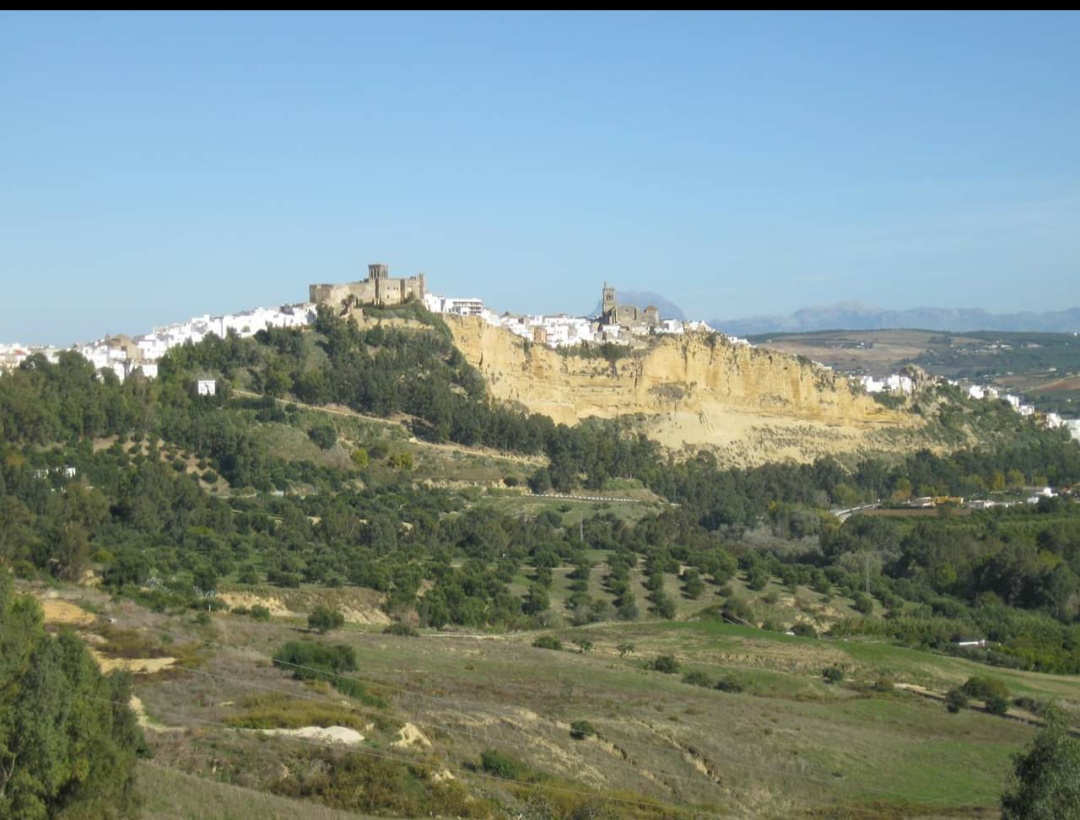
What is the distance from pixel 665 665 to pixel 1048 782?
9221 mm

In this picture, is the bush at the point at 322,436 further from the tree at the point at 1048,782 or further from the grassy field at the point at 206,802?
the tree at the point at 1048,782

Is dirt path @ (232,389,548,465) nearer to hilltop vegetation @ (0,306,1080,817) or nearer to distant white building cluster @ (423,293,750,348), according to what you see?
hilltop vegetation @ (0,306,1080,817)

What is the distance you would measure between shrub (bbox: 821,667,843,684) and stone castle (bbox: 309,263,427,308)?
3298 centimetres

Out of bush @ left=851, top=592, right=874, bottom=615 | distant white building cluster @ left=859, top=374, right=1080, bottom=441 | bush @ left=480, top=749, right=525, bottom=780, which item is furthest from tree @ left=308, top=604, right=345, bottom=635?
distant white building cluster @ left=859, top=374, right=1080, bottom=441

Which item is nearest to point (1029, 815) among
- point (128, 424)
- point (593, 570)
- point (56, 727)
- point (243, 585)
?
point (56, 727)

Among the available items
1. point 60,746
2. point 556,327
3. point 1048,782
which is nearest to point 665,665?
point 1048,782

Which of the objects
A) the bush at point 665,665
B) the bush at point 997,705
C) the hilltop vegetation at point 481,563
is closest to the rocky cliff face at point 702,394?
the hilltop vegetation at point 481,563

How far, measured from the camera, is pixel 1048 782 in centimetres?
1161

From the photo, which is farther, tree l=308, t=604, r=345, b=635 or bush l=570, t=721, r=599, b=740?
tree l=308, t=604, r=345, b=635

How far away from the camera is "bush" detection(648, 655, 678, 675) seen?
20375 millimetres

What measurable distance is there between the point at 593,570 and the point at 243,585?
979cm

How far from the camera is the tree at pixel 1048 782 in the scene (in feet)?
37.5

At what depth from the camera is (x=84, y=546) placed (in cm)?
2388
